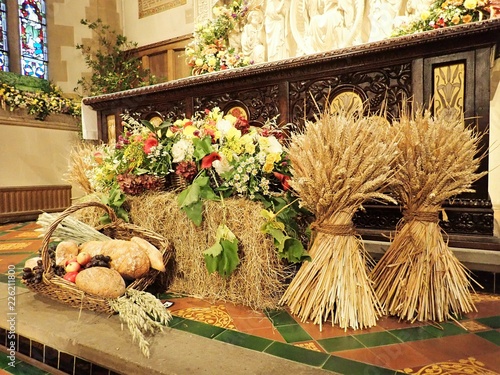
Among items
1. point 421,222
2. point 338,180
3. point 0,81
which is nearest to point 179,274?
point 338,180

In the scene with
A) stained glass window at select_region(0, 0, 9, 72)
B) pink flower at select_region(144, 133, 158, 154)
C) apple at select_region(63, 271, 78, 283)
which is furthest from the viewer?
stained glass window at select_region(0, 0, 9, 72)

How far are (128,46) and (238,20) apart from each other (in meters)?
4.04

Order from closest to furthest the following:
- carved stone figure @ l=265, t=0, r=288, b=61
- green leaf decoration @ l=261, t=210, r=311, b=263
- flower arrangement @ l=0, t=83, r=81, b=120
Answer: green leaf decoration @ l=261, t=210, r=311, b=263
carved stone figure @ l=265, t=0, r=288, b=61
flower arrangement @ l=0, t=83, r=81, b=120

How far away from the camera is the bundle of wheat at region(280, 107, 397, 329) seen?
1.42 meters

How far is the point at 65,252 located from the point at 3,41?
6668mm

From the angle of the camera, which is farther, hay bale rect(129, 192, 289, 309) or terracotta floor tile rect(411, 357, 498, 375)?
hay bale rect(129, 192, 289, 309)

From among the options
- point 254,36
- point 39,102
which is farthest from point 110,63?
point 254,36

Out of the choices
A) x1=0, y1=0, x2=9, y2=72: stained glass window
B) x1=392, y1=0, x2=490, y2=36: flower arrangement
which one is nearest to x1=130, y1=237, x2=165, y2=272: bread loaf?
x1=392, y1=0, x2=490, y2=36: flower arrangement

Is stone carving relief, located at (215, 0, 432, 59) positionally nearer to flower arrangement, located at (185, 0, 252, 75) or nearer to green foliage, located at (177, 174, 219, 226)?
flower arrangement, located at (185, 0, 252, 75)

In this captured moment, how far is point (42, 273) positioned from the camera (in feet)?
5.81

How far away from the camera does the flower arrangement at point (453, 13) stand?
2.79m

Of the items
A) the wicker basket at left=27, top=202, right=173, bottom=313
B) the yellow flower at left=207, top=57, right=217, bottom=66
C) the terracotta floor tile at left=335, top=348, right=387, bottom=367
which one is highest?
the yellow flower at left=207, top=57, right=217, bottom=66

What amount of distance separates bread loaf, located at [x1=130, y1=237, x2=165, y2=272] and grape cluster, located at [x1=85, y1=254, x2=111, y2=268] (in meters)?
0.18

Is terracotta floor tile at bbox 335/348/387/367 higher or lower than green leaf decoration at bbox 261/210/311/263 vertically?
lower
